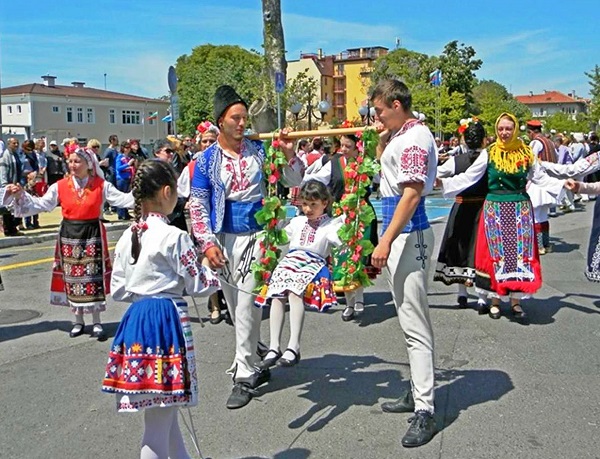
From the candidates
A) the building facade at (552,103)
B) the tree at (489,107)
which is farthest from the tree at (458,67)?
the building facade at (552,103)

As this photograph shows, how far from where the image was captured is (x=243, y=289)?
5.07 metres

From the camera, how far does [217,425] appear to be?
466 cm

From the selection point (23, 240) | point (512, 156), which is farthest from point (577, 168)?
point (23, 240)

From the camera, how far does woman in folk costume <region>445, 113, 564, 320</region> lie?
7.14 meters

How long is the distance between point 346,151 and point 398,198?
2744 millimetres

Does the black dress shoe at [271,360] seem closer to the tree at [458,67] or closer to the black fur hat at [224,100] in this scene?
the black fur hat at [224,100]

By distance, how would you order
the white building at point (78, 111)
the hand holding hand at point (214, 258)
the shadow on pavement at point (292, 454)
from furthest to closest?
the white building at point (78, 111) < the hand holding hand at point (214, 258) < the shadow on pavement at point (292, 454)

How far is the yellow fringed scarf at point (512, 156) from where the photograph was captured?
23.3ft

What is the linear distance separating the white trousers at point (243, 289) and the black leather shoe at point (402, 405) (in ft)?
3.37

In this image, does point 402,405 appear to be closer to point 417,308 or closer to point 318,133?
point 417,308

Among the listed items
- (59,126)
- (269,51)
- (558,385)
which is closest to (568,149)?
(269,51)

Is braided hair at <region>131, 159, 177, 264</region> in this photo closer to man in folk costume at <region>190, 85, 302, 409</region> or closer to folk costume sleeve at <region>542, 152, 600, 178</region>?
man in folk costume at <region>190, 85, 302, 409</region>

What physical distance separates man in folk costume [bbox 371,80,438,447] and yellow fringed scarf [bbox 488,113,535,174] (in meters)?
2.93

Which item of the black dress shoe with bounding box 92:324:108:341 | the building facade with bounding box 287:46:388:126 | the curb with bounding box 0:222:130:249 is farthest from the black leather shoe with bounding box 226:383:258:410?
the building facade with bounding box 287:46:388:126
